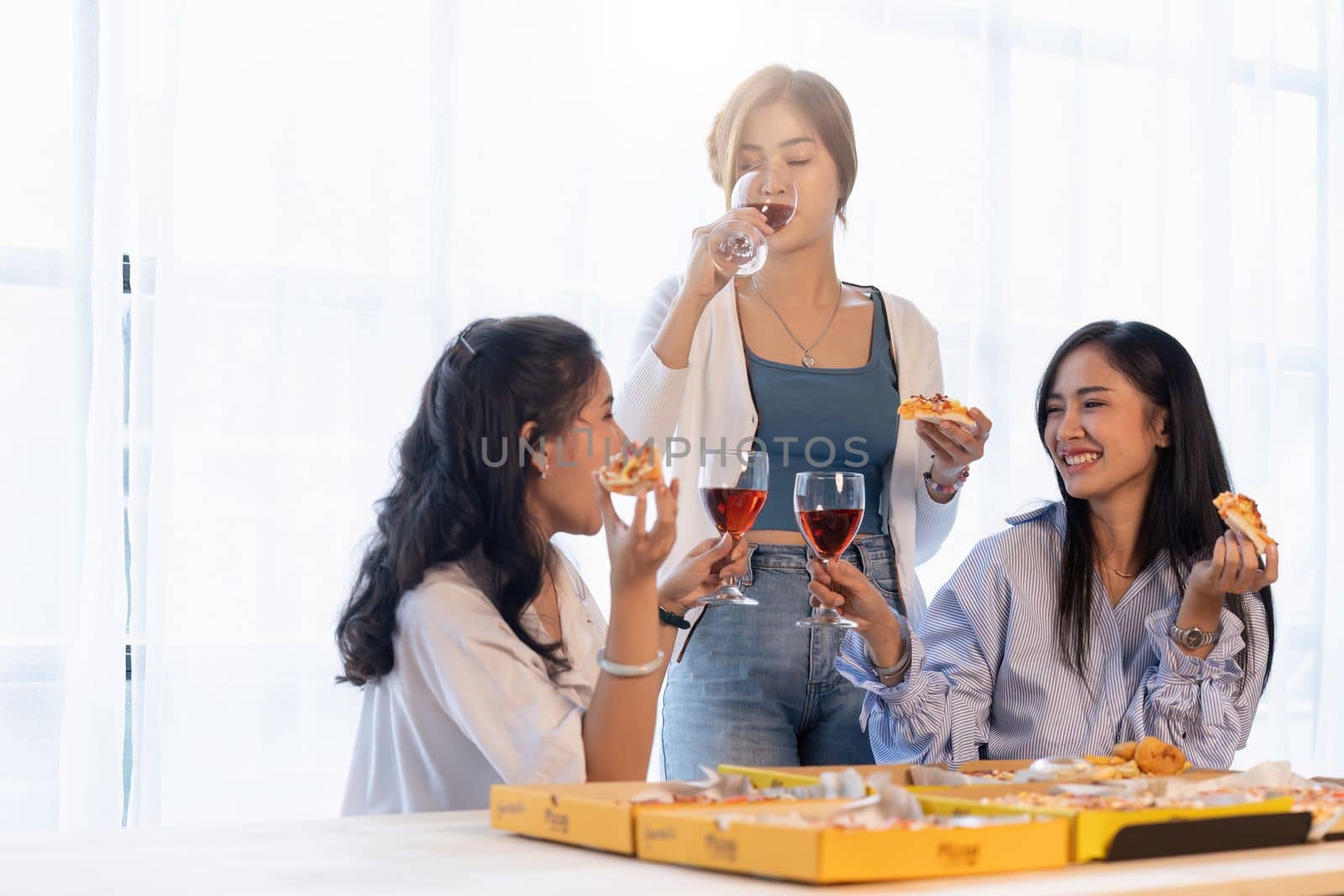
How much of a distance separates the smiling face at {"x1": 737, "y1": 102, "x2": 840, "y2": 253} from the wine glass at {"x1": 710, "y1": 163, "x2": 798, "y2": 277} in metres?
0.17

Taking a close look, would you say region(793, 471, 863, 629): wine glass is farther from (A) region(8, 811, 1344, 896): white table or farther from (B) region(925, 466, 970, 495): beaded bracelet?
(A) region(8, 811, 1344, 896): white table

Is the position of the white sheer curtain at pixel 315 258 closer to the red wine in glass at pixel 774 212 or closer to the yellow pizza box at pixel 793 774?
the red wine in glass at pixel 774 212

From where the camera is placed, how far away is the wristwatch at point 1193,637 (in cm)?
182

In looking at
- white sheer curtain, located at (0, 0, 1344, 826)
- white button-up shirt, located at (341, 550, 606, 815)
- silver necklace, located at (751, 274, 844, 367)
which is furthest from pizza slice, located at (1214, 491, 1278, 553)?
white sheer curtain, located at (0, 0, 1344, 826)

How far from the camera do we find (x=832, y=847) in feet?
2.85

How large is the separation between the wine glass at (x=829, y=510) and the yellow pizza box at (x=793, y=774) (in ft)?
1.03

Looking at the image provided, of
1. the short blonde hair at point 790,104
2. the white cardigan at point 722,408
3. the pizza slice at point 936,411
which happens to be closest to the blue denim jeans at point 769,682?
the white cardigan at point 722,408

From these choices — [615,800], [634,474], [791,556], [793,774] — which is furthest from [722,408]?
[615,800]

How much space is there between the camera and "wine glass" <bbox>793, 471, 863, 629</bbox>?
165cm

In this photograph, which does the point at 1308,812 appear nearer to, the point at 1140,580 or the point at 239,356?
the point at 1140,580

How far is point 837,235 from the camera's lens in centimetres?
354

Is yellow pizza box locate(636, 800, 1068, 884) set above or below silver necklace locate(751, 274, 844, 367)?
below

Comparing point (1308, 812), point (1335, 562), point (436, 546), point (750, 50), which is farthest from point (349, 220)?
point (1335, 562)

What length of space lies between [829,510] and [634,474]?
0.40 m
